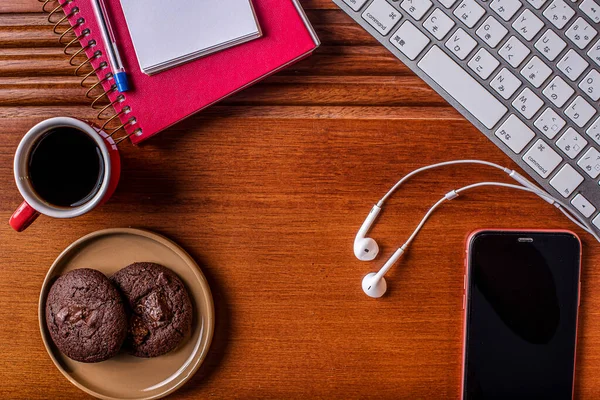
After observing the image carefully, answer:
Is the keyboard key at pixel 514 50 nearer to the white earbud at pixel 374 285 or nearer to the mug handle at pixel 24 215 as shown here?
the white earbud at pixel 374 285

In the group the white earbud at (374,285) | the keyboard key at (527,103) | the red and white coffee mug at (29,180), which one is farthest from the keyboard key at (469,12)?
the red and white coffee mug at (29,180)

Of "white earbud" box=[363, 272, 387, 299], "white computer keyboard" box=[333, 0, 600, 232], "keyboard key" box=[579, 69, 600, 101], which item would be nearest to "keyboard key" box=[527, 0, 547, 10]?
"white computer keyboard" box=[333, 0, 600, 232]

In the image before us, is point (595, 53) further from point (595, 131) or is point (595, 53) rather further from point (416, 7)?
point (416, 7)

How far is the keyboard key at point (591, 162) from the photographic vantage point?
63 centimetres

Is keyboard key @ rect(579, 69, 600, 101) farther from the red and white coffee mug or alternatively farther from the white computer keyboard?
the red and white coffee mug

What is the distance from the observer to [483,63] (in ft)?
2.05

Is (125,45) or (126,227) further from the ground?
(125,45)

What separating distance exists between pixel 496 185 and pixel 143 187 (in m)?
0.45

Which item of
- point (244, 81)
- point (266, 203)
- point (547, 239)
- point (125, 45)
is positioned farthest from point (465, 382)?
point (125, 45)

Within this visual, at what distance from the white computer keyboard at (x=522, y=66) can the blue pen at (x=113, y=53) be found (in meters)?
0.27

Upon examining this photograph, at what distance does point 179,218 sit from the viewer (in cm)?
66

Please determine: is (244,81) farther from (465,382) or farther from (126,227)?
(465,382)

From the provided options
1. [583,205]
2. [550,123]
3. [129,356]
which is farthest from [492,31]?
[129,356]

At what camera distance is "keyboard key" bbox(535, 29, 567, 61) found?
2.03 ft
